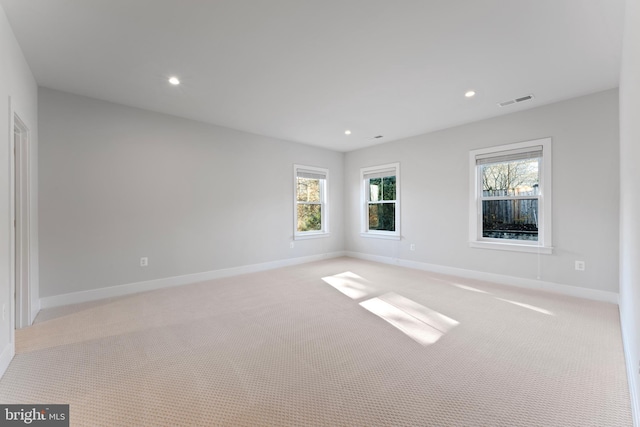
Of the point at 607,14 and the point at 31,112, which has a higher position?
the point at 607,14

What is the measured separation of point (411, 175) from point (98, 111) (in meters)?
5.08

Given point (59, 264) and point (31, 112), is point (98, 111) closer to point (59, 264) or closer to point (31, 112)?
point (31, 112)

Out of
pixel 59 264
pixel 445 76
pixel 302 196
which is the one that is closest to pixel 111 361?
pixel 59 264

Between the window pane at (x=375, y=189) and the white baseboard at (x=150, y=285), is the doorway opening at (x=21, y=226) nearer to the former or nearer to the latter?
the white baseboard at (x=150, y=285)

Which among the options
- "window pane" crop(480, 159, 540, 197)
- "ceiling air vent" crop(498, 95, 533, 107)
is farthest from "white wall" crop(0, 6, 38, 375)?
"window pane" crop(480, 159, 540, 197)

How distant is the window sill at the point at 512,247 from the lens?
3.90m

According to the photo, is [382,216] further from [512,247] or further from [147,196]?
[147,196]

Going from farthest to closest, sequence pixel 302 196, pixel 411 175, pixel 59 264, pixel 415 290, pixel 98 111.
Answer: pixel 302 196 < pixel 411 175 < pixel 415 290 < pixel 98 111 < pixel 59 264

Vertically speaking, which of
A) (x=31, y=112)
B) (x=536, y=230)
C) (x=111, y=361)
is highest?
(x=31, y=112)

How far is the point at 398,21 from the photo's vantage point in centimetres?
215

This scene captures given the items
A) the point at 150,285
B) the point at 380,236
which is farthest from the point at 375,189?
the point at 150,285

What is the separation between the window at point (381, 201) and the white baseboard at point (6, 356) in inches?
212

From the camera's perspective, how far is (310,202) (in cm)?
624

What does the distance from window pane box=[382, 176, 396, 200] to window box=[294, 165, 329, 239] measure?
4.34 feet
